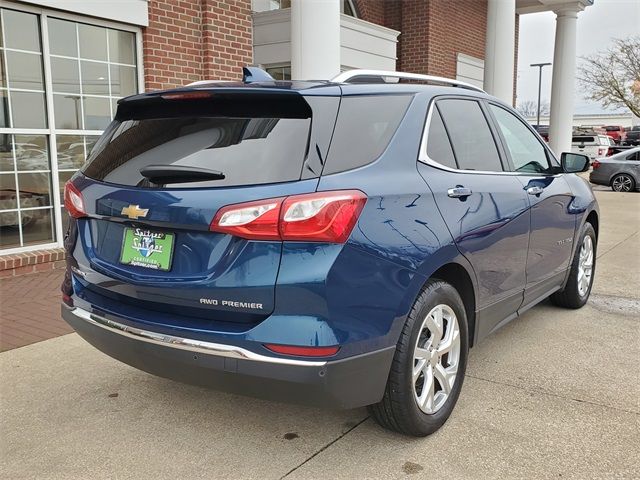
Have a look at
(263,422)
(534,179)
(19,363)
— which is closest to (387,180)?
(263,422)

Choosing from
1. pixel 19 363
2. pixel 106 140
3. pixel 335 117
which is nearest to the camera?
pixel 335 117

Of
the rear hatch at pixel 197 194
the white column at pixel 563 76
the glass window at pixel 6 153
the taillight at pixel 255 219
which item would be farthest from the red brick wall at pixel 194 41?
the white column at pixel 563 76

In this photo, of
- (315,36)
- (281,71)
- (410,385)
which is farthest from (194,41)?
(410,385)

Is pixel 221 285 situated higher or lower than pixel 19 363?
higher

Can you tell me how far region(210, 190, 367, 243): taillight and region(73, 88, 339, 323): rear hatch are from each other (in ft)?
0.12

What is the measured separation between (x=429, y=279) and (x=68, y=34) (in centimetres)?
523

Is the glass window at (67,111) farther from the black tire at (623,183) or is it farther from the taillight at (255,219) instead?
the black tire at (623,183)

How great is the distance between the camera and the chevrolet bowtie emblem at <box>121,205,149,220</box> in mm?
2704

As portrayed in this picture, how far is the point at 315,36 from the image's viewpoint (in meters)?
6.91

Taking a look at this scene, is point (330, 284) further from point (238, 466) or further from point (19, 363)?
point (19, 363)

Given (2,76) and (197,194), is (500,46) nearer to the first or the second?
(2,76)

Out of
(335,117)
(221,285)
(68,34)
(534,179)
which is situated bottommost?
(221,285)

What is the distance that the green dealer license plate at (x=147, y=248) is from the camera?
8.78 ft

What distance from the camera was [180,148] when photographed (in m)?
2.82
